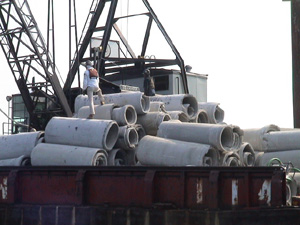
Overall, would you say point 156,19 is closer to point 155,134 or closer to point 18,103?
point 18,103

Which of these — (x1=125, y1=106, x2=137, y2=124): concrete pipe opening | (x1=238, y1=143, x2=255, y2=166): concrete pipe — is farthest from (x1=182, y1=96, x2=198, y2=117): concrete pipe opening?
(x1=238, y1=143, x2=255, y2=166): concrete pipe

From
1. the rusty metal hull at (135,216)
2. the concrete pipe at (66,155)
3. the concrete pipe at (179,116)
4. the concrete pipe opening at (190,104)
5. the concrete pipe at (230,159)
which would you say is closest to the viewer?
the rusty metal hull at (135,216)

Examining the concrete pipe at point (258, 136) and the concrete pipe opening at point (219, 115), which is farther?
the concrete pipe opening at point (219, 115)

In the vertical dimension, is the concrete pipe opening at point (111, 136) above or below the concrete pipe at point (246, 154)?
above

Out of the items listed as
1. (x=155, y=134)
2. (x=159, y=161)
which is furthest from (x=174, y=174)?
(x=155, y=134)

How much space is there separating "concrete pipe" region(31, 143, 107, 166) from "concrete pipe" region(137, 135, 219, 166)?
1142 millimetres

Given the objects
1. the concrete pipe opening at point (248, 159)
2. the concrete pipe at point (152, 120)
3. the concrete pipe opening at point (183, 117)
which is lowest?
the concrete pipe opening at point (248, 159)

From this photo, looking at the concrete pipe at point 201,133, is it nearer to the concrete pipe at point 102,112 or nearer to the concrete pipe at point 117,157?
the concrete pipe at point 117,157

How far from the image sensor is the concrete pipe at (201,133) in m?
16.1

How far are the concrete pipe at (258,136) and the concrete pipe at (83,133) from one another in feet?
14.4

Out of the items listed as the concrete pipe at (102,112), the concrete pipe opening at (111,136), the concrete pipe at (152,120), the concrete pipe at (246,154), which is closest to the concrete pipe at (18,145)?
the concrete pipe at (102,112)

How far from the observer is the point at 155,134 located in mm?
18594

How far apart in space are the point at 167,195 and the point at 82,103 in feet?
28.4

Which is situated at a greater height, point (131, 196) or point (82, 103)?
point (82, 103)
